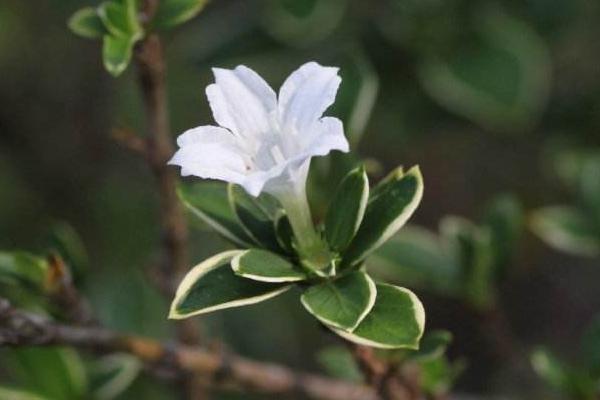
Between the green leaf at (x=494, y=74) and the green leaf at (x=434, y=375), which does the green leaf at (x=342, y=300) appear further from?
the green leaf at (x=494, y=74)

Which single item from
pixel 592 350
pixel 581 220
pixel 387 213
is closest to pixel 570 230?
pixel 581 220

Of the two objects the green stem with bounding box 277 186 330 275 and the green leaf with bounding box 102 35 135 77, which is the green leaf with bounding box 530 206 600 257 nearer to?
the green stem with bounding box 277 186 330 275

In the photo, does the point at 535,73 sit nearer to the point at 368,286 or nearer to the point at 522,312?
the point at 522,312

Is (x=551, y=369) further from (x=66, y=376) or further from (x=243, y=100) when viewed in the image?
(x=66, y=376)

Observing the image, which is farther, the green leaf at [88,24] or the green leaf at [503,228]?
the green leaf at [503,228]

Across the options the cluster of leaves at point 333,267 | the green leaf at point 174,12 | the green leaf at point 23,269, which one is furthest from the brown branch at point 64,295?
the green leaf at point 174,12

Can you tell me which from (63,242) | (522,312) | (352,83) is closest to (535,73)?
(352,83)
